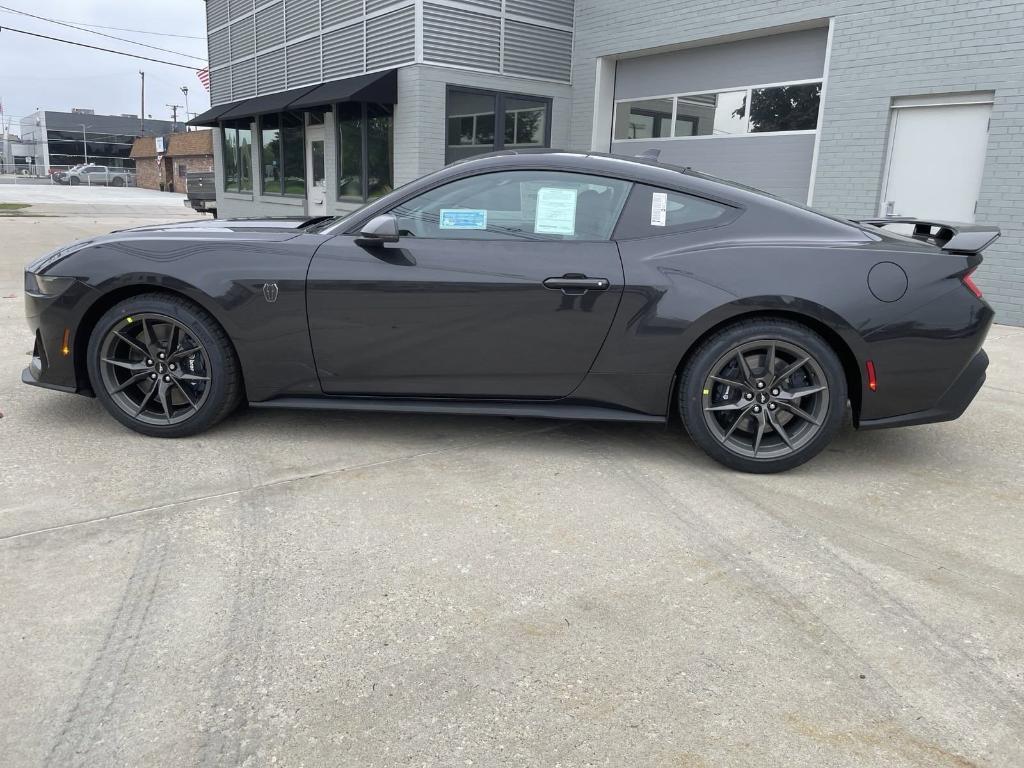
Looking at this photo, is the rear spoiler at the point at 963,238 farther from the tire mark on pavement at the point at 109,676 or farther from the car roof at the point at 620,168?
the tire mark on pavement at the point at 109,676

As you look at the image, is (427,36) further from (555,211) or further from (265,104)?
(555,211)

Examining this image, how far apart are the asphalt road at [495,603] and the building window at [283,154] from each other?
14606mm

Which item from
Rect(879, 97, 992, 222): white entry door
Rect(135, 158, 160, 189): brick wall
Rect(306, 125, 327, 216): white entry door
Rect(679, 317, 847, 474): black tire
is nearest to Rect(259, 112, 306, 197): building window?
Rect(306, 125, 327, 216): white entry door

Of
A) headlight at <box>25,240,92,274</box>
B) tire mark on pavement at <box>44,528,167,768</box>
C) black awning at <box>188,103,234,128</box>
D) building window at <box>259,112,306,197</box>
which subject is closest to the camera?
tire mark on pavement at <box>44,528,167,768</box>

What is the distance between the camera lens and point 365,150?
14742 mm

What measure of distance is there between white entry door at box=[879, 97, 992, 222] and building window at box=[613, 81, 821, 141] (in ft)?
4.25

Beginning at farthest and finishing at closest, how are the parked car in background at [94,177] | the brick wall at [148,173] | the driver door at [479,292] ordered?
the parked car in background at [94,177] → the brick wall at [148,173] → the driver door at [479,292]

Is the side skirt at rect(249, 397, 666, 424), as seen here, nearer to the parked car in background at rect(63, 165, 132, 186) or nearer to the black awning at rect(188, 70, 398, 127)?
the black awning at rect(188, 70, 398, 127)

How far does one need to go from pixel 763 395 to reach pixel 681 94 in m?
9.62

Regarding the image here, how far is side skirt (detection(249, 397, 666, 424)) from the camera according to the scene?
152 inches

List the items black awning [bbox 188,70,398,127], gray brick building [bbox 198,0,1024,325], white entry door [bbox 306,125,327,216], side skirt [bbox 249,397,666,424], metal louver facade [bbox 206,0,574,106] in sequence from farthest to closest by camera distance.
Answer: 1. white entry door [bbox 306,125,327,216]
2. black awning [bbox 188,70,398,127]
3. metal louver facade [bbox 206,0,574,106]
4. gray brick building [bbox 198,0,1024,325]
5. side skirt [bbox 249,397,666,424]

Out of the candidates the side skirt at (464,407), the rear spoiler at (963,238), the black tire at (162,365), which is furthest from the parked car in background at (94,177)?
the rear spoiler at (963,238)

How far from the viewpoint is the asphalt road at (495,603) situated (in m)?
2.02

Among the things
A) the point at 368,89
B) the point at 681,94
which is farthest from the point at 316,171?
the point at 681,94
